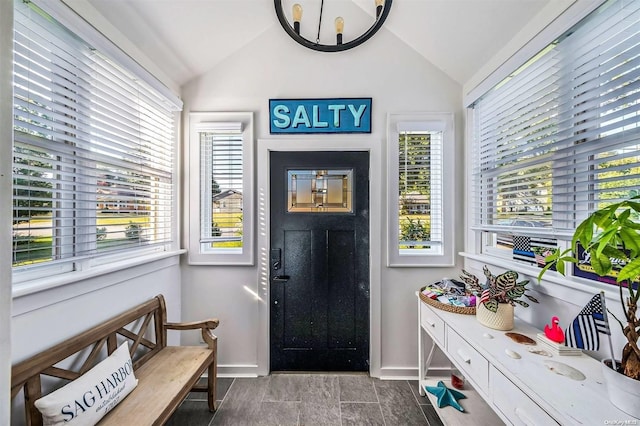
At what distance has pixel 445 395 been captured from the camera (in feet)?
5.88

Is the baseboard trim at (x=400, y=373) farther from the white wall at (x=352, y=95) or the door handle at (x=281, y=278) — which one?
the door handle at (x=281, y=278)

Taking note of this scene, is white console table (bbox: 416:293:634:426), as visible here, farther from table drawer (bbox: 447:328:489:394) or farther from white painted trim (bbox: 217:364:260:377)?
white painted trim (bbox: 217:364:260:377)

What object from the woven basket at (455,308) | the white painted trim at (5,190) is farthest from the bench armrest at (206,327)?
the woven basket at (455,308)

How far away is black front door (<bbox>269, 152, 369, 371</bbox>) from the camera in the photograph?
2.39 meters

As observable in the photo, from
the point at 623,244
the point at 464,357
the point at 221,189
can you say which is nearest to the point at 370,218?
the point at 464,357

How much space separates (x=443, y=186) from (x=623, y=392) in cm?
171

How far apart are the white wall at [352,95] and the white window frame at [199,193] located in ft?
0.29

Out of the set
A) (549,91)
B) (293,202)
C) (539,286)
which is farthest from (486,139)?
(293,202)

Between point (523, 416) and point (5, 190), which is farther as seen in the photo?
point (523, 416)

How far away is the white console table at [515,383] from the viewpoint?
902 millimetres

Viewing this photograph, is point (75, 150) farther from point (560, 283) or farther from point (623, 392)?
point (560, 283)

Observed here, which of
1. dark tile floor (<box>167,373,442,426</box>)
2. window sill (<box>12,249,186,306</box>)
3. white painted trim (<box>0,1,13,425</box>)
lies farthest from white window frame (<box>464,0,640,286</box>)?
window sill (<box>12,249,186,306</box>)

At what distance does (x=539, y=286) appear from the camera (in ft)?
5.18

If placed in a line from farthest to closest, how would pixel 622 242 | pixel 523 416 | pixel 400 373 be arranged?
1. pixel 400 373
2. pixel 523 416
3. pixel 622 242
